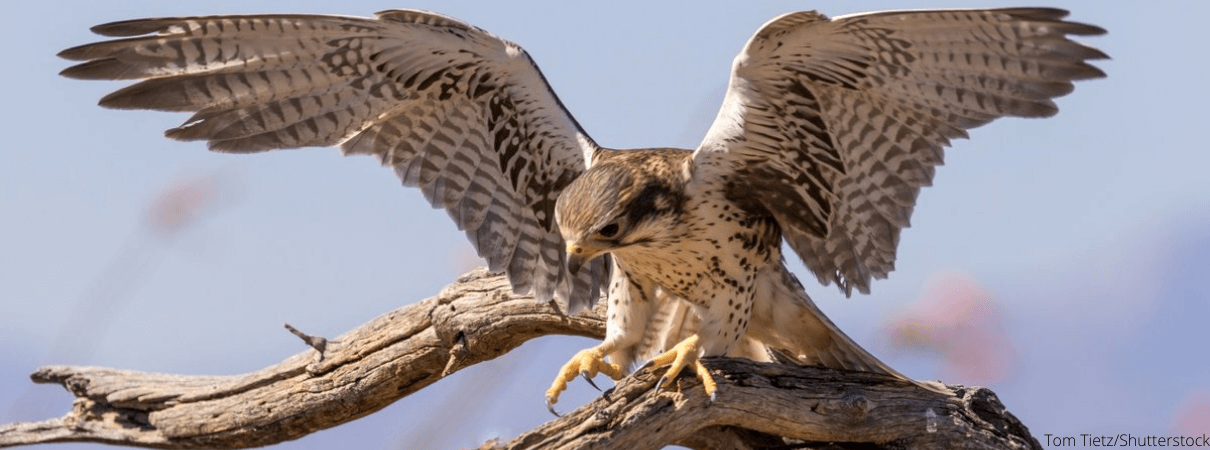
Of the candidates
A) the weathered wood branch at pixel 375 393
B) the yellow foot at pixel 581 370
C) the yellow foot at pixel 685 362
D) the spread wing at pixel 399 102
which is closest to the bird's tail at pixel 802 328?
the weathered wood branch at pixel 375 393

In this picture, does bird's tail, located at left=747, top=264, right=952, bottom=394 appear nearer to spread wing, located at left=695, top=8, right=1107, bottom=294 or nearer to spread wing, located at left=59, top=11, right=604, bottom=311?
spread wing, located at left=695, top=8, right=1107, bottom=294

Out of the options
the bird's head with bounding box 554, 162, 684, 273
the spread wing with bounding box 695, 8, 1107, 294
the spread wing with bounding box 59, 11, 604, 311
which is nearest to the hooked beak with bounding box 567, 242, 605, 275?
the bird's head with bounding box 554, 162, 684, 273

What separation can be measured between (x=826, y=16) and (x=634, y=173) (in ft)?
2.90

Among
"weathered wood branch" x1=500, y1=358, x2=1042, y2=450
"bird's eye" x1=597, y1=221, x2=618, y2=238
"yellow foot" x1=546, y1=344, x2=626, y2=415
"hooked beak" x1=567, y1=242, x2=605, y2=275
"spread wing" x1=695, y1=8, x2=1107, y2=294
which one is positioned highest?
"spread wing" x1=695, y1=8, x2=1107, y2=294

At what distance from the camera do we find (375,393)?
6.33 meters

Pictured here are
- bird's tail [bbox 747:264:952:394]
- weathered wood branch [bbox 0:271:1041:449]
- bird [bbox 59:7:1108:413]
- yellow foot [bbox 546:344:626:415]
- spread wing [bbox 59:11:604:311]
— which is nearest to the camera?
bird [bbox 59:7:1108:413]

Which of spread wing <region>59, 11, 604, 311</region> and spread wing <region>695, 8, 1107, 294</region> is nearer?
spread wing <region>695, 8, 1107, 294</region>

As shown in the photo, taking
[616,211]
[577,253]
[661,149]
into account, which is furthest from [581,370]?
[661,149]

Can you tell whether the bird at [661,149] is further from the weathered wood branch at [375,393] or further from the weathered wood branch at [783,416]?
the weathered wood branch at [375,393]

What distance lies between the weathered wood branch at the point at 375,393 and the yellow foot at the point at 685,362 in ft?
1.40

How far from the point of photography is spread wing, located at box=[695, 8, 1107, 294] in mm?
4887

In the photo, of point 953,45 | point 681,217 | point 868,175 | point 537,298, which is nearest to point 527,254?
point 537,298

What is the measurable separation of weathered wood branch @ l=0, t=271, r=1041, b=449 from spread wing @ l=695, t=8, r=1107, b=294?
66 cm

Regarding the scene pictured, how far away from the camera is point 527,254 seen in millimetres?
6055
